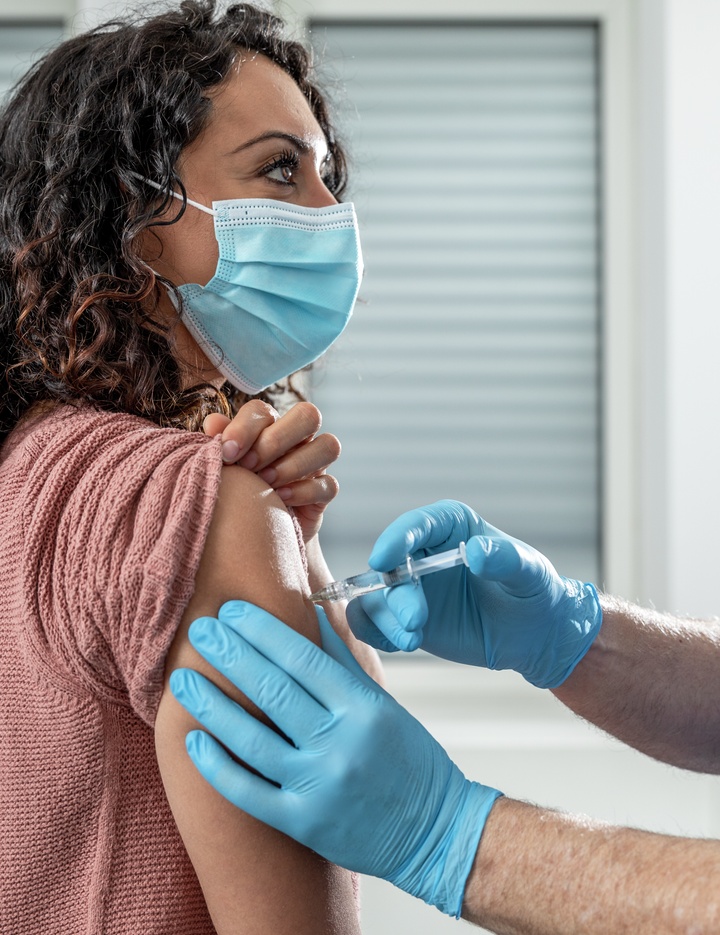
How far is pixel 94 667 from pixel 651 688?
80 cm

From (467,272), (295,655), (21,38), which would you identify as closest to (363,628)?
(295,655)

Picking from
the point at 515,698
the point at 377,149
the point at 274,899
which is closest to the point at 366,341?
the point at 377,149

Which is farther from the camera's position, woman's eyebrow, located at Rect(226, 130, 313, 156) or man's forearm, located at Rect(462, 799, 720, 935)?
woman's eyebrow, located at Rect(226, 130, 313, 156)

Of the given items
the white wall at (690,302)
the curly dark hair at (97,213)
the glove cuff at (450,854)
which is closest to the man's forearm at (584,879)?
the glove cuff at (450,854)

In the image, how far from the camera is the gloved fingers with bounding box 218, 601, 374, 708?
0.70m

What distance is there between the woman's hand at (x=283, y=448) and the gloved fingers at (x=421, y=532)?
11cm

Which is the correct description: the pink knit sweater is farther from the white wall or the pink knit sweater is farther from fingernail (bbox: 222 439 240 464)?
the white wall

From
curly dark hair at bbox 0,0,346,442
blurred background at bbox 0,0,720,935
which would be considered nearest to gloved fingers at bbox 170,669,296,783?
curly dark hair at bbox 0,0,346,442

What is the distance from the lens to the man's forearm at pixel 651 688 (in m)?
1.09

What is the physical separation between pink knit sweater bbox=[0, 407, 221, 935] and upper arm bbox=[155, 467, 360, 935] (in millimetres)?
25

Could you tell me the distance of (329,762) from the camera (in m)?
0.72

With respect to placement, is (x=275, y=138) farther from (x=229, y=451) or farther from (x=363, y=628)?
(x=363, y=628)

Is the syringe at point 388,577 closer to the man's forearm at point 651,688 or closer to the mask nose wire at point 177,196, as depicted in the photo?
the man's forearm at point 651,688

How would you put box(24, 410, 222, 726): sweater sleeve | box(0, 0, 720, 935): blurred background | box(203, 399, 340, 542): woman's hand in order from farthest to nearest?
box(0, 0, 720, 935): blurred background
box(203, 399, 340, 542): woman's hand
box(24, 410, 222, 726): sweater sleeve
